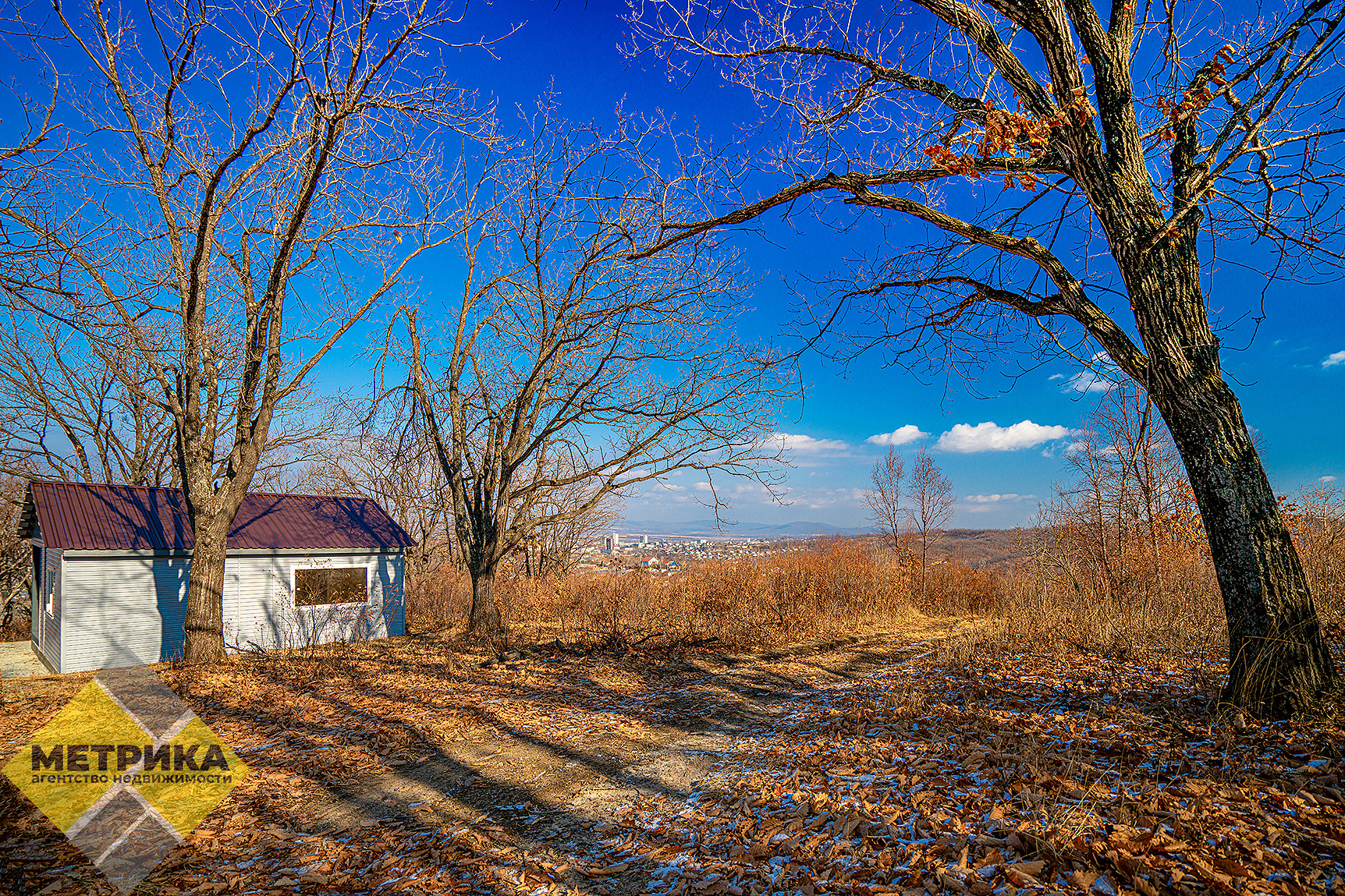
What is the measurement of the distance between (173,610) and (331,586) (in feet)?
10.0

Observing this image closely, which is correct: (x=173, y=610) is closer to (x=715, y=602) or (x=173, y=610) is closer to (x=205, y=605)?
(x=205, y=605)

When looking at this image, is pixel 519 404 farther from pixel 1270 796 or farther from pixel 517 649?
pixel 1270 796

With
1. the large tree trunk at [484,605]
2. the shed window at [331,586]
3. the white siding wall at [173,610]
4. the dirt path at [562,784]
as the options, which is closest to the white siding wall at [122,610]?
the white siding wall at [173,610]

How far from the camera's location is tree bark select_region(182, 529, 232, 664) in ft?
29.9

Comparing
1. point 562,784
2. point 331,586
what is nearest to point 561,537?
point 331,586

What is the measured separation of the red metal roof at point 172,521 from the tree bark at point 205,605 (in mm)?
4680

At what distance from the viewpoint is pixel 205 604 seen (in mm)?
9289

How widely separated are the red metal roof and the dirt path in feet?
38.3

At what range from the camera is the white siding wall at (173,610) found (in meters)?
12.0

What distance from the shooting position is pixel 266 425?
9.44 metres

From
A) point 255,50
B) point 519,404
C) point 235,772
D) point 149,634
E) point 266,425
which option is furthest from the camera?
point 149,634

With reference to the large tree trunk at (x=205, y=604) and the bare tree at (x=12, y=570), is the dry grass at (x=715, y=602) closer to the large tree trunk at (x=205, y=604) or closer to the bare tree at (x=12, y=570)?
the large tree trunk at (x=205, y=604)

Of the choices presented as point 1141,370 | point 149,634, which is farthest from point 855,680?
point 149,634

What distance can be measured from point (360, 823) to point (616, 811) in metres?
1.71
